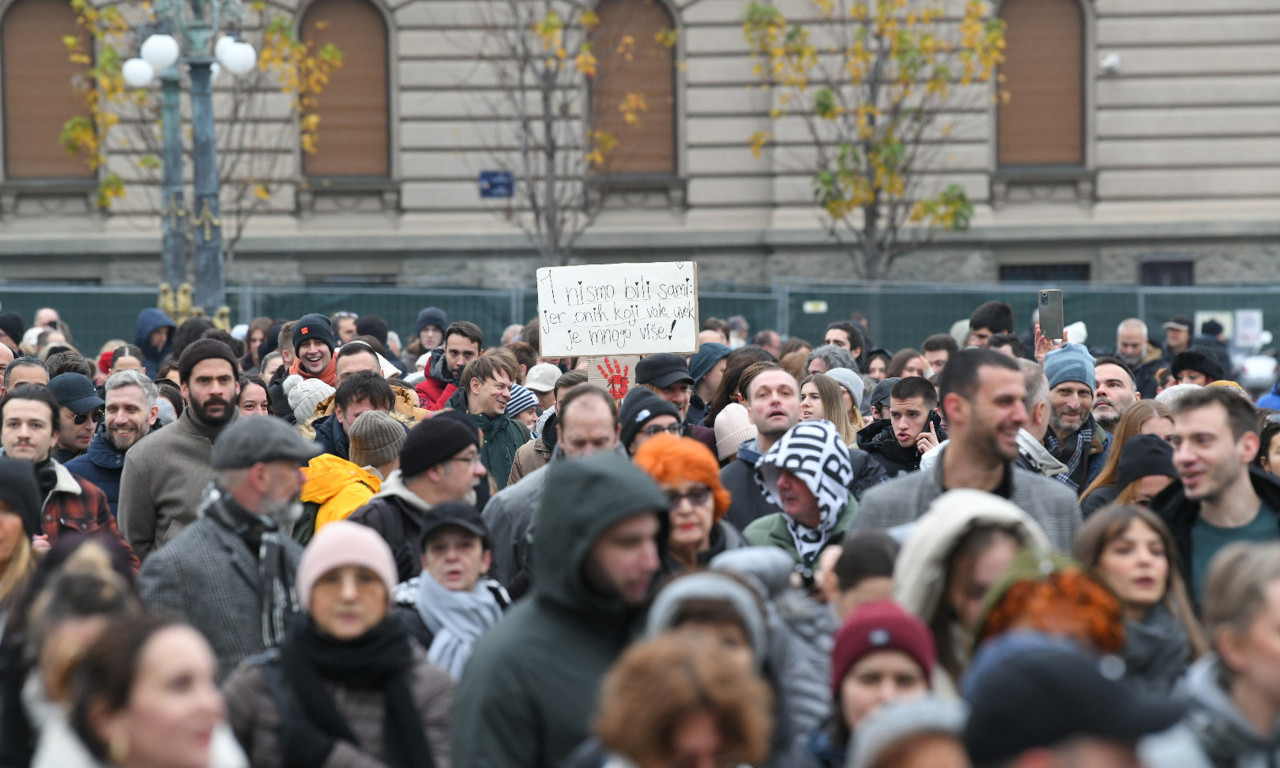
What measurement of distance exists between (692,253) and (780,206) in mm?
1582

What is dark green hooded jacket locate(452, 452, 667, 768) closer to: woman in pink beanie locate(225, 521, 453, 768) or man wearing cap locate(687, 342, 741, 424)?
woman in pink beanie locate(225, 521, 453, 768)

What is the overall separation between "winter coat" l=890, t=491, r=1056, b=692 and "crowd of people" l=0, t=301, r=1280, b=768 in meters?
0.01

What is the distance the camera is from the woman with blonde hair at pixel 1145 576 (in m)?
5.23

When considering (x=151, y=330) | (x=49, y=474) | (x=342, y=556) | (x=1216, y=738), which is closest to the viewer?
(x=1216, y=738)

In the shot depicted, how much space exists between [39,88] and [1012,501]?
80.4ft

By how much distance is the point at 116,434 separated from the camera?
8.53m

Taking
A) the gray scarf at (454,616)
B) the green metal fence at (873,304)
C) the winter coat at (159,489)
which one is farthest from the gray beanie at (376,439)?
the green metal fence at (873,304)

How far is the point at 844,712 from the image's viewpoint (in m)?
4.42

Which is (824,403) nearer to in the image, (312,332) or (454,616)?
(454,616)

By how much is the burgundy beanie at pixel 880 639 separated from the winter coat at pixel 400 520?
265 centimetres

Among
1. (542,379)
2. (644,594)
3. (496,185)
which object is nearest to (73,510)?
(644,594)

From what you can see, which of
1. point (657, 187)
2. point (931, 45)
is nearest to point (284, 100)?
point (657, 187)

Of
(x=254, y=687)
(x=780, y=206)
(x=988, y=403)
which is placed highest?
(x=780, y=206)

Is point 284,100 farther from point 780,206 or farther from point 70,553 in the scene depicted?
point 70,553
